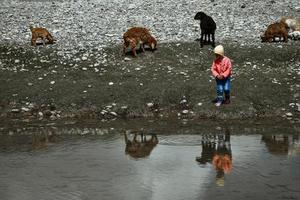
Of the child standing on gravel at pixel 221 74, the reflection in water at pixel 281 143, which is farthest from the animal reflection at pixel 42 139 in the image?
the reflection in water at pixel 281 143

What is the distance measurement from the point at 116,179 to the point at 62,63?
9196mm

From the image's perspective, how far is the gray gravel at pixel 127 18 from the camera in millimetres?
20969

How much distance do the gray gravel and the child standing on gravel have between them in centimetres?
577

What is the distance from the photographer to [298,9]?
82.4 ft

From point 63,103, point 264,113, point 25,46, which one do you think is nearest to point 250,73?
point 264,113

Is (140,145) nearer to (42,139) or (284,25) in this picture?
(42,139)

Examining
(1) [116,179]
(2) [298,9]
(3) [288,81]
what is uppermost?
(2) [298,9]

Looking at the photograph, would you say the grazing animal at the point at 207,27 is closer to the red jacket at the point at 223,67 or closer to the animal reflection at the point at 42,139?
the red jacket at the point at 223,67

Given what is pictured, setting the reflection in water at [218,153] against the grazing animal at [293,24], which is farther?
the grazing animal at [293,24]

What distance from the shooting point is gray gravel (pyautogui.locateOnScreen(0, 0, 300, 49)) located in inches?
826

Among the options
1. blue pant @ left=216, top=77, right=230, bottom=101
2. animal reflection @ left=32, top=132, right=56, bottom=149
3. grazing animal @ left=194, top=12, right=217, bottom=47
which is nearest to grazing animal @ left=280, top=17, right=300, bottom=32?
grazing animal @ left=194, top=12, right=217, bottom=47

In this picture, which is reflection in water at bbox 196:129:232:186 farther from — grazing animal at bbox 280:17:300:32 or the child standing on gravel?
grazing animal at bbox 280:17:300:32

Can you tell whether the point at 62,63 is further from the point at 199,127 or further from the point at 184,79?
the point at 199,127

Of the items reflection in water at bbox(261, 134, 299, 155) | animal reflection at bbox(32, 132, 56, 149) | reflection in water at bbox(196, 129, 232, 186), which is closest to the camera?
reflection in water at bbox(196, 129, 232, 186)
